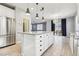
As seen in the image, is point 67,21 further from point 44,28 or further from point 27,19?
point 27,19

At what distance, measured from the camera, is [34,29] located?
3100 millimetres

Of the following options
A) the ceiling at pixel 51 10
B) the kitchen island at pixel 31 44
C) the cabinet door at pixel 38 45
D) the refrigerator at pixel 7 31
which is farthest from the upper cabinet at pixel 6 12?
the cabinet door at pixel 38 45

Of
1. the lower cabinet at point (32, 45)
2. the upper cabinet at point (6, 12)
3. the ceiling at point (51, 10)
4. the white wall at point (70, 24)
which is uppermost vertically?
the upper cabinet at point (6, 12)

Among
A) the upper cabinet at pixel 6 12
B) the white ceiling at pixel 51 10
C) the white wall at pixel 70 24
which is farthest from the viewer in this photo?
the upper cabinet at pixel 6 12

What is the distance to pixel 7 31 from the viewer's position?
4180 millimetres

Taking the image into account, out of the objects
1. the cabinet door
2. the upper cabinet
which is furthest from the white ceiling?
the upper cabinet

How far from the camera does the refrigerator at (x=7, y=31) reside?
12.4 feet

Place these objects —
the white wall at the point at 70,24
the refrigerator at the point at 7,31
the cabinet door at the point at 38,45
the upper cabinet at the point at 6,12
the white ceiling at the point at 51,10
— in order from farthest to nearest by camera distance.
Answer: the upper cabinet at the point at 6,12 → the refrigerator at the point at 7,31 → the cabinet door at the point at 38,45 → the white wall at the point at 70,24 → the white ceiling at the point at 51,10

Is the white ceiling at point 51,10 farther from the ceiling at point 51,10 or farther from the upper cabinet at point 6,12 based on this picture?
the upper cabinet at point 6,12

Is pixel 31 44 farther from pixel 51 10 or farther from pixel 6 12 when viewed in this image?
pixel 6 12

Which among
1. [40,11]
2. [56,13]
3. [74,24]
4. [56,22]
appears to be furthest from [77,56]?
[40,11]

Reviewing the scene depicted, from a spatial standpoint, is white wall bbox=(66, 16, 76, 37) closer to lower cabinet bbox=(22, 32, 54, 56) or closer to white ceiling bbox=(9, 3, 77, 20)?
white ceiling bbox=(9, 3, 77, 20)

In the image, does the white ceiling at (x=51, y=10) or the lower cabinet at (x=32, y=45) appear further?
the lower cabinet at (x=32, y=45)

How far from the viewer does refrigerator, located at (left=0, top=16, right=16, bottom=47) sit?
3783 mm
